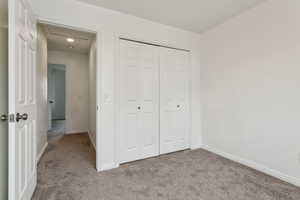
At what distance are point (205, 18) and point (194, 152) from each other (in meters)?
2.47

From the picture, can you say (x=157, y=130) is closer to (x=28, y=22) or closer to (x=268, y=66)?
(x=268, y=66)

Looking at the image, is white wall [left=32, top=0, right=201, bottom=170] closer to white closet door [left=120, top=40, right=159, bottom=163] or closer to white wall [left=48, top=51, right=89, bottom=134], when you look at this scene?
white closet door [left=120, top=40, right=159, bottom=163]

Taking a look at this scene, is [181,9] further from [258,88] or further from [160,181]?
[160,181]

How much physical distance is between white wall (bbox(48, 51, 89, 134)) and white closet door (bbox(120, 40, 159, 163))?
270cm

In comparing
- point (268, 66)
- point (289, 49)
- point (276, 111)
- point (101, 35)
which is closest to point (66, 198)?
point (101, 35)

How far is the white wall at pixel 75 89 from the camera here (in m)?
4.36

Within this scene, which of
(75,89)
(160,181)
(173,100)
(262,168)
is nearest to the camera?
(160,181)

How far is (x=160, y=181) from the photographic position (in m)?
1.90

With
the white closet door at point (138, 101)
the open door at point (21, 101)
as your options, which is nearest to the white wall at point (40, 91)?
the open door at point (21, 101)

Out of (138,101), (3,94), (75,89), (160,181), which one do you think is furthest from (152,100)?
(75,89)

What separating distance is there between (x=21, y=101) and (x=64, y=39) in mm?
2563

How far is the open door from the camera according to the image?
3.74 ft

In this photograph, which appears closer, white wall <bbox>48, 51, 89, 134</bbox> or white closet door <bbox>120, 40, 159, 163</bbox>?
white closet door <bbox>120, 40, 159, 163</bbox>

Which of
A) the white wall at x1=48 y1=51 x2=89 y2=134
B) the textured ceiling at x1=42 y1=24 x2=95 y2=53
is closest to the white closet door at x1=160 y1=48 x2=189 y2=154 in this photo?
the textured ceiling at x1=42 y1=24 x2=95 y2=53
